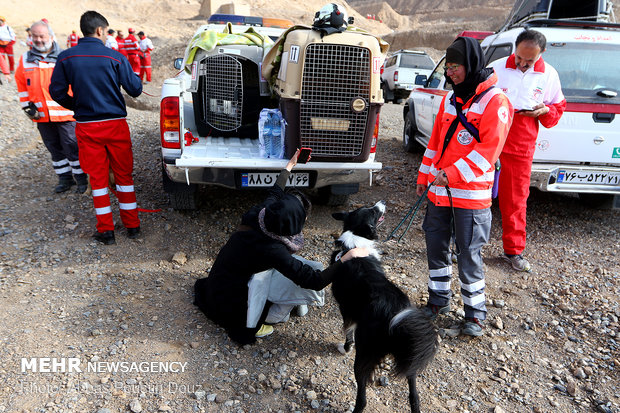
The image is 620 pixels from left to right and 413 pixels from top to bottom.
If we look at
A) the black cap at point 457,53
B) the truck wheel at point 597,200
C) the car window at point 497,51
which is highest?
the car window at point 497,51

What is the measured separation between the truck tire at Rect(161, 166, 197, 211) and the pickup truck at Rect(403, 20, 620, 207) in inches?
144

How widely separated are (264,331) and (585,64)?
14.7 feet

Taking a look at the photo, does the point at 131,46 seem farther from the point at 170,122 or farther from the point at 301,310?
the point at 301,310

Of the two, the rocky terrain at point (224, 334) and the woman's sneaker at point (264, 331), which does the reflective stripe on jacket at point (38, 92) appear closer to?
the rocky terrain at point (224, 334)

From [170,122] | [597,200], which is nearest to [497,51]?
[597,200]

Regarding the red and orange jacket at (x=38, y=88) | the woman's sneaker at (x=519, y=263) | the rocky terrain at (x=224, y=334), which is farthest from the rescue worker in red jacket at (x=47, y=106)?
the woman's sneaker at (x=519, y=263)

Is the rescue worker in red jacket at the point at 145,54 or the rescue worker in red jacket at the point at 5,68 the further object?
the rescue worker in red jacket at the point at 145,54

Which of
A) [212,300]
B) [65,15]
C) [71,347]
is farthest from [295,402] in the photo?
[65,15]

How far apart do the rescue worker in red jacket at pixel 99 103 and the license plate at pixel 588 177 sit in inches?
181

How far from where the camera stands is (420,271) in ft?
13.4

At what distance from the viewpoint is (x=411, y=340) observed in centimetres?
217

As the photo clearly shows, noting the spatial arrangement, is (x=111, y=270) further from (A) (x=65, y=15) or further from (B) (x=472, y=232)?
(A) (x=65, y=15)

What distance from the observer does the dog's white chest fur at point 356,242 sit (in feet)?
9.12

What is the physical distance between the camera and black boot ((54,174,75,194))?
5.41 metres
